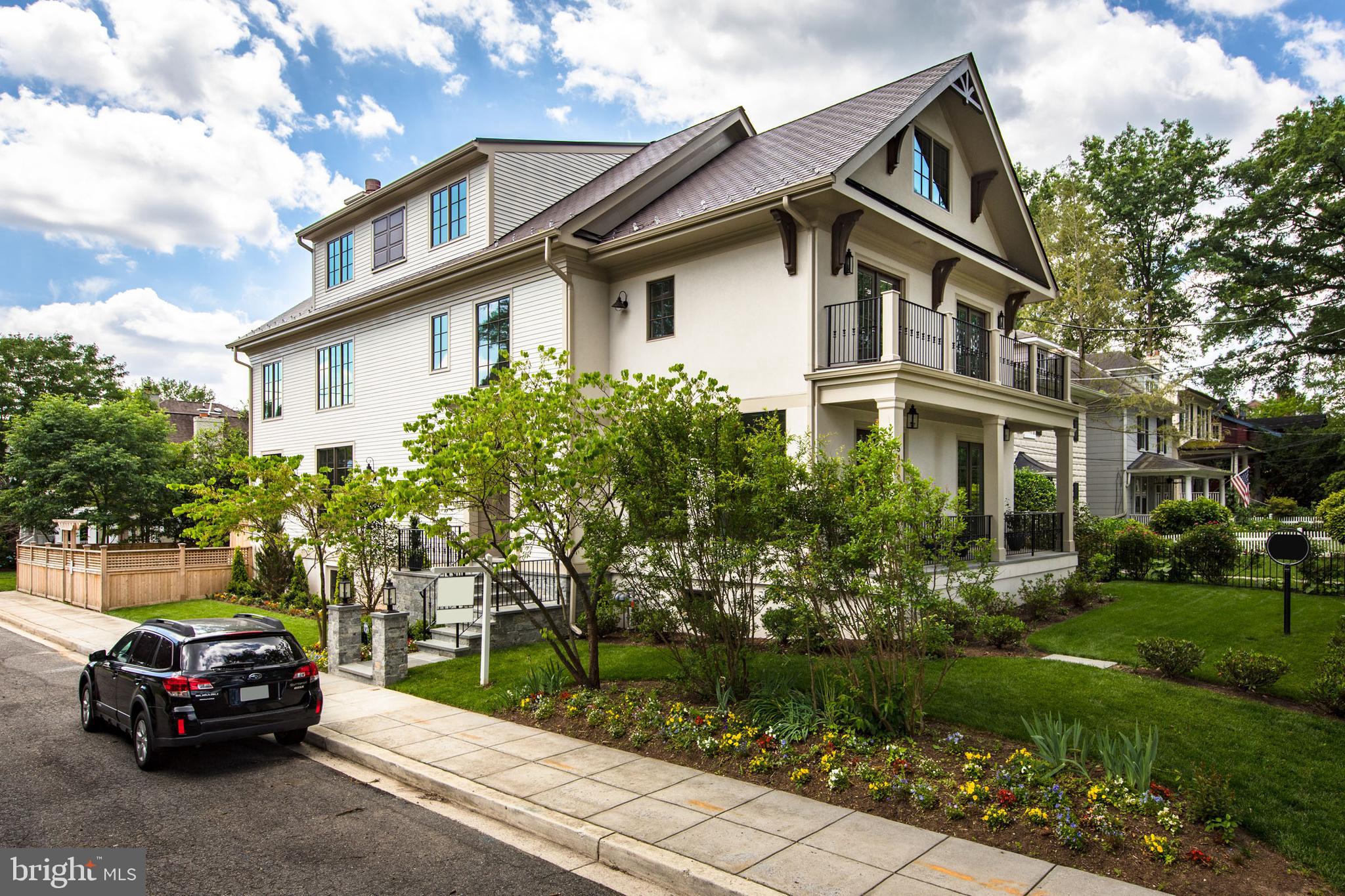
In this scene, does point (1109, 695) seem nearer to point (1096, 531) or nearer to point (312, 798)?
point (312, 798)

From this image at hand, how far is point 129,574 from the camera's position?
21.3 meters

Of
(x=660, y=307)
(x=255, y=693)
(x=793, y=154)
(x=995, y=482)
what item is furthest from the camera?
(x=660, y=307)

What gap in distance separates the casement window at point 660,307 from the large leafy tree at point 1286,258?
2644 centimetres

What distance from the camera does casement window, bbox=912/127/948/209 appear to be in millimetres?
15977

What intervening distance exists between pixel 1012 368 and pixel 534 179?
12346 millimetres

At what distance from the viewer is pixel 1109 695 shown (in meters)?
8.95

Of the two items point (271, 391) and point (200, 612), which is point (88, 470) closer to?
point (271, 391)

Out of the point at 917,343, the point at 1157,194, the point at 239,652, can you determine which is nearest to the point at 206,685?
the point at 239,652

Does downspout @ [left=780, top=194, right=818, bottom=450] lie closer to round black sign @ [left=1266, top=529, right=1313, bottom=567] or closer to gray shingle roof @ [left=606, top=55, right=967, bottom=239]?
gray shingle roof @ [left=606, top=55, right=967, bottom=239]

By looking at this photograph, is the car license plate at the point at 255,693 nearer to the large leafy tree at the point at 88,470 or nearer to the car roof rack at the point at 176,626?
the car roof rack at the point at 176,626

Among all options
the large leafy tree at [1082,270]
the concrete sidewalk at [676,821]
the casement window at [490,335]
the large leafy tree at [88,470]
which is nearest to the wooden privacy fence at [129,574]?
the large leafy tree at [88,470]

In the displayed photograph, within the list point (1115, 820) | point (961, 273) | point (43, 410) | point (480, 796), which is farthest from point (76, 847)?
point (43, 410)

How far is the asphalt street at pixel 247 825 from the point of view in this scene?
5.49 m

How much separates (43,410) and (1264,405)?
94873 millimetres
